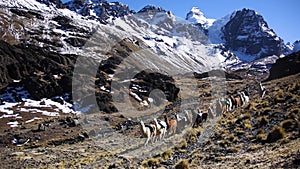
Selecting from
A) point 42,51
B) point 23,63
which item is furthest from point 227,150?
point 42,51

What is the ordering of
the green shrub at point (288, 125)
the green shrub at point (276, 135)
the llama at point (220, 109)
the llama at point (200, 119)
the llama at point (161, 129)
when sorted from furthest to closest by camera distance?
the llama at point (220, 109) < the llama at point (200, 119) < the llama at point (161, 129) < the green shrub at point (288, 125) < the green shrub at point (276, 135)

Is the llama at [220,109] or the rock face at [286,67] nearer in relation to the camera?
the llama at [220,109]

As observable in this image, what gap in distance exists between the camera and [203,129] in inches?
805

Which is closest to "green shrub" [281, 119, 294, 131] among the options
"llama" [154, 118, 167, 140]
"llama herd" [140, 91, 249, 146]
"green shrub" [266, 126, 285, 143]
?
"green shrub" [266, 126, 285, 143]

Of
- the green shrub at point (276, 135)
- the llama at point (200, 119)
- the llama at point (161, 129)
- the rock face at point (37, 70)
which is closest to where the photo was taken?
the green shrub at point (276, 135)

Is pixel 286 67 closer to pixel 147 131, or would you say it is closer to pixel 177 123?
pixel 177 123

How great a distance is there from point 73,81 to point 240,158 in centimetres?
7480

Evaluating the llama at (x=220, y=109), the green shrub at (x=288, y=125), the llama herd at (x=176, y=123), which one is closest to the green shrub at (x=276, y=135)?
the green shrub at (x=288, y=125)

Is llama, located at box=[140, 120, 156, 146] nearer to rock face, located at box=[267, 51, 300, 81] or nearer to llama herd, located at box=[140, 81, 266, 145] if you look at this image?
llama herd, located at box=[140, 81, 266, 145]

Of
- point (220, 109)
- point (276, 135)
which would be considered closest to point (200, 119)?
point (220, 109)

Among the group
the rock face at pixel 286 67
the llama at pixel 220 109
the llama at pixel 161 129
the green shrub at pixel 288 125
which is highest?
the rock face at pixel 286 67

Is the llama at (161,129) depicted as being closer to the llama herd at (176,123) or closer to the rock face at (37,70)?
the llama herd at (176,123)

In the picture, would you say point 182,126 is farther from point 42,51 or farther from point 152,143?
point 42,51

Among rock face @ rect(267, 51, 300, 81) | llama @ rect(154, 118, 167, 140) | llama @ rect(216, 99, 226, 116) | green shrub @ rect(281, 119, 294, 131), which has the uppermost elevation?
rock face @ rect(267, 51, 300, 81)
